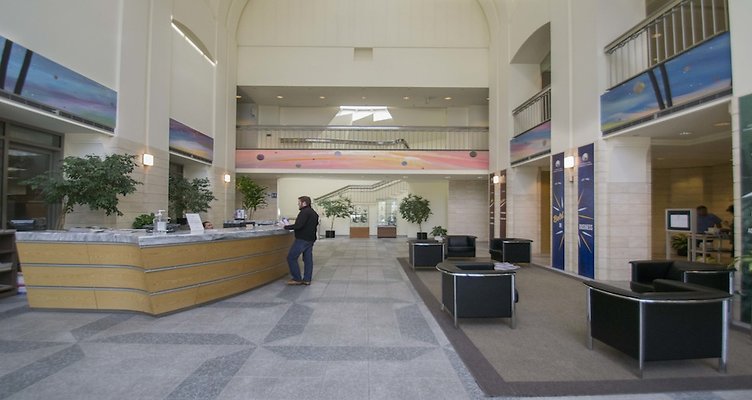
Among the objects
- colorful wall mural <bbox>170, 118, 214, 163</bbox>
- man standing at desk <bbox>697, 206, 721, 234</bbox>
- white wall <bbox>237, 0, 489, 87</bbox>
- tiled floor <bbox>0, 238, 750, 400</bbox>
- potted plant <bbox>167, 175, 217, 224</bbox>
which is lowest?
tiled floor <bbox>0, 238, 750, 400</bbox>

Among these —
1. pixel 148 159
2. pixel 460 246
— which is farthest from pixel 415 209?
pixel 148 159

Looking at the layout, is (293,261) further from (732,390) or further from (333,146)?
(333,146)

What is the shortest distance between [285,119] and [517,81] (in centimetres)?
1007

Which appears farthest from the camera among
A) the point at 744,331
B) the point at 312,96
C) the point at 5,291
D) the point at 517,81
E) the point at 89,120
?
the point at 312,96

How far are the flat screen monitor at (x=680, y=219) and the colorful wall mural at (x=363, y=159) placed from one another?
7.19 metres

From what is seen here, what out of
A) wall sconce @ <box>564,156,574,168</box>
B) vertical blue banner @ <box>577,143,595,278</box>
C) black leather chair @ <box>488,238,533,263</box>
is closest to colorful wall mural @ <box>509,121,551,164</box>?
wall sconce @ <box>564,156,574,168</box>

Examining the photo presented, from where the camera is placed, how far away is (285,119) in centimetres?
1694

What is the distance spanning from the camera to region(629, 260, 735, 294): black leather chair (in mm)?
4449

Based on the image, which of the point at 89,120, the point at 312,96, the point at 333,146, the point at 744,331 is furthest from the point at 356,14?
the point at 744,331

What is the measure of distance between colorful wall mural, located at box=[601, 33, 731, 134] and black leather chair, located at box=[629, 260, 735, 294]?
7.22 ft

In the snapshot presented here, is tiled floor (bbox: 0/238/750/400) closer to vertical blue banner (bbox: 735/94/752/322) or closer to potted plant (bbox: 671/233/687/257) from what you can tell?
vertical blue banner (bbox: 735/94/752/322)

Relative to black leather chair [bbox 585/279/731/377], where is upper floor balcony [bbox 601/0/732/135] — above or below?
above

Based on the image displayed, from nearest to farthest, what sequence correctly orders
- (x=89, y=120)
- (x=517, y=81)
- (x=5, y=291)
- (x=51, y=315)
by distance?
(x=51, y=315)
(x=5, y=291)
(x=89, y=120)
(x=517, y=81)

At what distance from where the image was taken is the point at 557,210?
8.70 m
